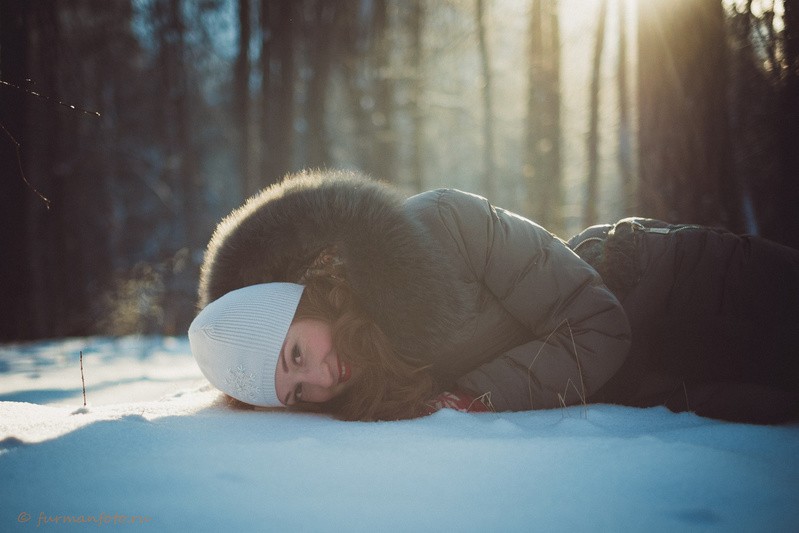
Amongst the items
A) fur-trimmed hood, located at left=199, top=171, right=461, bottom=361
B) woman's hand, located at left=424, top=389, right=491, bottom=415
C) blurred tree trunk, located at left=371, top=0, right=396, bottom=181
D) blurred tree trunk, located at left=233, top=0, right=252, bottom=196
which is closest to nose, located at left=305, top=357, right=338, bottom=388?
fur-trimmed hood, located at left=199, top=171, right=461, bottom=361

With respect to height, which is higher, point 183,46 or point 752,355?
point 183,46

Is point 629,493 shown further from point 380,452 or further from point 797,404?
point 797,404

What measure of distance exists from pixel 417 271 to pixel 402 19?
11.7 metres

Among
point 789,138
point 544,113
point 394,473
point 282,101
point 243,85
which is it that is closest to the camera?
point 394,473

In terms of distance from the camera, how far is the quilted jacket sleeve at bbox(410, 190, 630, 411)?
2.00m

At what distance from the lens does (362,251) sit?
194 centimetres

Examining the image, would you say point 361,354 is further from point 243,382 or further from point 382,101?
point 382,101

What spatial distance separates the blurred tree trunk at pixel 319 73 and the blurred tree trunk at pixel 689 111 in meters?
7.60


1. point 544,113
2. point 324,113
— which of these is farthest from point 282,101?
point 544,113

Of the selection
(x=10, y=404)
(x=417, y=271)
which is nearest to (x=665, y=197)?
(x=417, y=271)

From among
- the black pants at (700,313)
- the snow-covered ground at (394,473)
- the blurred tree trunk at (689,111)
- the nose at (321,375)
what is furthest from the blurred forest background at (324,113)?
the nose at (321,375)

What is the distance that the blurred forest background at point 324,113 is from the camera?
3.37 meters

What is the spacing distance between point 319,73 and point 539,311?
961cm

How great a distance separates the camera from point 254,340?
1.83 m
